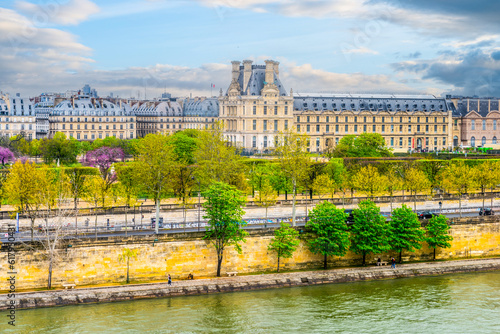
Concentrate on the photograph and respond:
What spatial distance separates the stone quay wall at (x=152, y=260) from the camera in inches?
Answer: 1321

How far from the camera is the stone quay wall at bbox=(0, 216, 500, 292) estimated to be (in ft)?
110

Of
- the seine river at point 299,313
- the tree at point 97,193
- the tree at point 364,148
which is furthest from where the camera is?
the tree at point 364,148

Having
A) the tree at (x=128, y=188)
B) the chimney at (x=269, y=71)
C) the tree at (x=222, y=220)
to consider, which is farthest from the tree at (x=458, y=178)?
the chimney at (x=269, y=71)

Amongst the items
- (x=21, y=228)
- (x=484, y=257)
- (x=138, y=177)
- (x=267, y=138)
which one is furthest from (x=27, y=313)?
(x=267, y=138)

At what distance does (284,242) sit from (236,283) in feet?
13.1

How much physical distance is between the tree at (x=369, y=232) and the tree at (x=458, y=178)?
1586 centimetres

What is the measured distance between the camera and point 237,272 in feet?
124

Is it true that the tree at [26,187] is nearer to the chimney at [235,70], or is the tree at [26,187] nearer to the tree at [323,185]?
the tree at [323,185]

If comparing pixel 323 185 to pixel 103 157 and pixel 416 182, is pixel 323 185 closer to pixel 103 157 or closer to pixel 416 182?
pixel 416 182

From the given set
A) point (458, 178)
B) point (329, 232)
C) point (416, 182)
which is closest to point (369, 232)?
point (329, 232)

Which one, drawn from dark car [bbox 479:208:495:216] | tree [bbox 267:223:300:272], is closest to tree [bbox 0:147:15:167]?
tree [bbox 267:223:300:272]

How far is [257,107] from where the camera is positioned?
102188 mm

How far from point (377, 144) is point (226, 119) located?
104ft

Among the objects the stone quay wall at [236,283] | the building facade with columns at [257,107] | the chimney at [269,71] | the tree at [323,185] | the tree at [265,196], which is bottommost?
the stone quay wall at [236,283]
